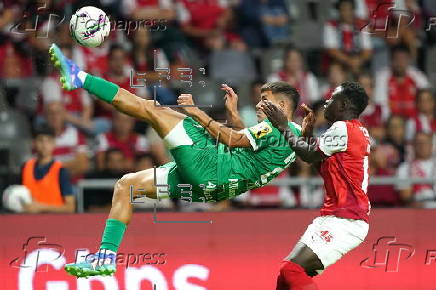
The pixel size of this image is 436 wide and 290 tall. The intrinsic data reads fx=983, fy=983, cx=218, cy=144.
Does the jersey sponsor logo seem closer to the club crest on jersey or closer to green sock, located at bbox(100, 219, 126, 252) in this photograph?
the club crest on jersey

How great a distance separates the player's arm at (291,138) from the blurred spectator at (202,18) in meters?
4.35

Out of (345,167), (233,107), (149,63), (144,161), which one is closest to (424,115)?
(149,63)

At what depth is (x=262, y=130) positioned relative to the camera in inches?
296

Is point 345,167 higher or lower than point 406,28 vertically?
lower

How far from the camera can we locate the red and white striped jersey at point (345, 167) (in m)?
7.09

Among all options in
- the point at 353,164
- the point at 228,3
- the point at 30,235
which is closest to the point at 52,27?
the point at 228,3

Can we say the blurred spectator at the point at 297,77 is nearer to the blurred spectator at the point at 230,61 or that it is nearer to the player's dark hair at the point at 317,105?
the player's dark hair at the point at 317,105

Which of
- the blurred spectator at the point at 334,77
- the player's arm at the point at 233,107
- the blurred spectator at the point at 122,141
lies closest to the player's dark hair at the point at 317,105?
the blurred spectator at the point at 334,77

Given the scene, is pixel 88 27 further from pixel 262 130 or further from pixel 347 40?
pixel 347 40

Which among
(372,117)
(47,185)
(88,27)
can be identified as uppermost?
(88,27)

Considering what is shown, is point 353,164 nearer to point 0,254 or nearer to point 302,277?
point 302,277

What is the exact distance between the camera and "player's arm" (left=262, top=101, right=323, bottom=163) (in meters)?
7.02

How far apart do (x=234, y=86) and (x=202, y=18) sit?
1163 millimetres

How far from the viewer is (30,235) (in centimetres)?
930
